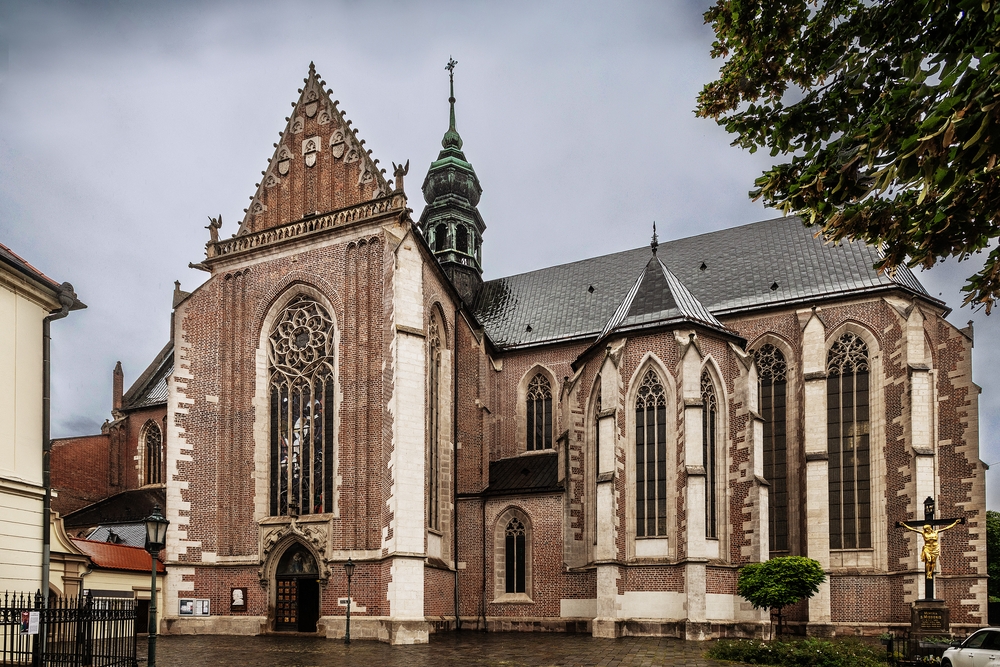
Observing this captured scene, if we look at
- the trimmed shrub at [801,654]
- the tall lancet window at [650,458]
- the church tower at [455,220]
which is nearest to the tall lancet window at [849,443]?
the tall lancet window at [650,458]

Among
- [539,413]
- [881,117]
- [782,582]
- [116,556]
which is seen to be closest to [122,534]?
[116,556]

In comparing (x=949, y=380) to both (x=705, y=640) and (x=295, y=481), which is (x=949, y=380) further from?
(x=295, y=481)

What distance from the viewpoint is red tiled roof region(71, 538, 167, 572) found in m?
28.7

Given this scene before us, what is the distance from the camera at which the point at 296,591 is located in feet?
95.6

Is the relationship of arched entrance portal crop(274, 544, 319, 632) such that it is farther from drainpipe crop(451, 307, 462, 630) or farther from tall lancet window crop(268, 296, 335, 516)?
drainpipe crop(451, 307, 462, 630)

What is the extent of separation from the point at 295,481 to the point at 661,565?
42.2 ft

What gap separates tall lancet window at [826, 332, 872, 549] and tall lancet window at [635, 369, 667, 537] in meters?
6.63

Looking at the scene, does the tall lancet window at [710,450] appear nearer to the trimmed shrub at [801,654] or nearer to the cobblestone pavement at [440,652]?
the cobblestone pavement at [440,652]

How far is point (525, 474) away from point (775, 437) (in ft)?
31.5

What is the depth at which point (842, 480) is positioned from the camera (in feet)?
99.6

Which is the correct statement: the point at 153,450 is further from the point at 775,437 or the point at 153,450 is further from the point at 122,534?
the point at 775,437

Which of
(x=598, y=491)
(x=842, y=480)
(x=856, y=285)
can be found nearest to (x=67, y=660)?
(x=598, y=491)

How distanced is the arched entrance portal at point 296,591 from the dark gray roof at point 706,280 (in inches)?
536

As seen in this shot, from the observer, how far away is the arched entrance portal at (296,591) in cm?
A: 2902
